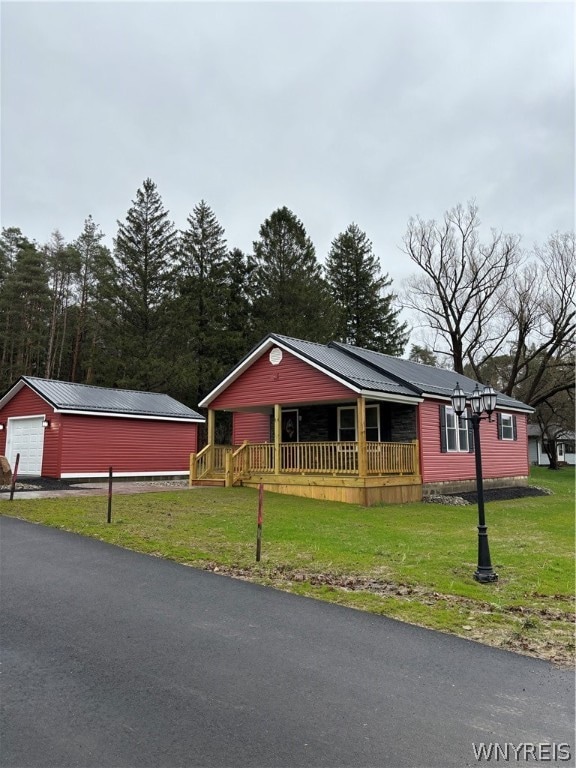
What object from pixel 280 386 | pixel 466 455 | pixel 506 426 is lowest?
pixel 466 455

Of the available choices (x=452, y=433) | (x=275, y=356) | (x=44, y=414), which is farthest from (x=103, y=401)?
(x=452, y=433)

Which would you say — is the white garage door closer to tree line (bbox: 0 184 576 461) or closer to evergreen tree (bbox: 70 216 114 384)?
tree line (bbox: 0 184 576 461)

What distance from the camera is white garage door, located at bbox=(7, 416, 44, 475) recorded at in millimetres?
20344

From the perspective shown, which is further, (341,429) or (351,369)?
(341,429)

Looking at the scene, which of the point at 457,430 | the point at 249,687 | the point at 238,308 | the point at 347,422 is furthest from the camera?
the point at 238,308

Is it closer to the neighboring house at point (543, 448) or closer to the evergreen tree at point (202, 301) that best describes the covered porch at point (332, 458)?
the evergreen tree at point (202, 301)

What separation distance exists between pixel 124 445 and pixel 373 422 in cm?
1028

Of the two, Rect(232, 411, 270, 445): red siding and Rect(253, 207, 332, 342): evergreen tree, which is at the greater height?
Rect(253, 207, 332, 342): evergreen tree

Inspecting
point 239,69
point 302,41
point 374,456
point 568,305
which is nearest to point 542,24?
point 302,41

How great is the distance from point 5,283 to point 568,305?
1497 inches

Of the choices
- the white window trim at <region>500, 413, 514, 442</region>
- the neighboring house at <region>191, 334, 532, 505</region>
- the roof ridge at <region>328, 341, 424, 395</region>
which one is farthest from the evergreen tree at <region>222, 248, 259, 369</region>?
the white window trim at <region>500, 413, 514, 442</region>

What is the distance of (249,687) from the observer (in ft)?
11.6

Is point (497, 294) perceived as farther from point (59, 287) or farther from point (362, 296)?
point (59, 287)

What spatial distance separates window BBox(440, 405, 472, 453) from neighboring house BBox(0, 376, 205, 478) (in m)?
11.3
